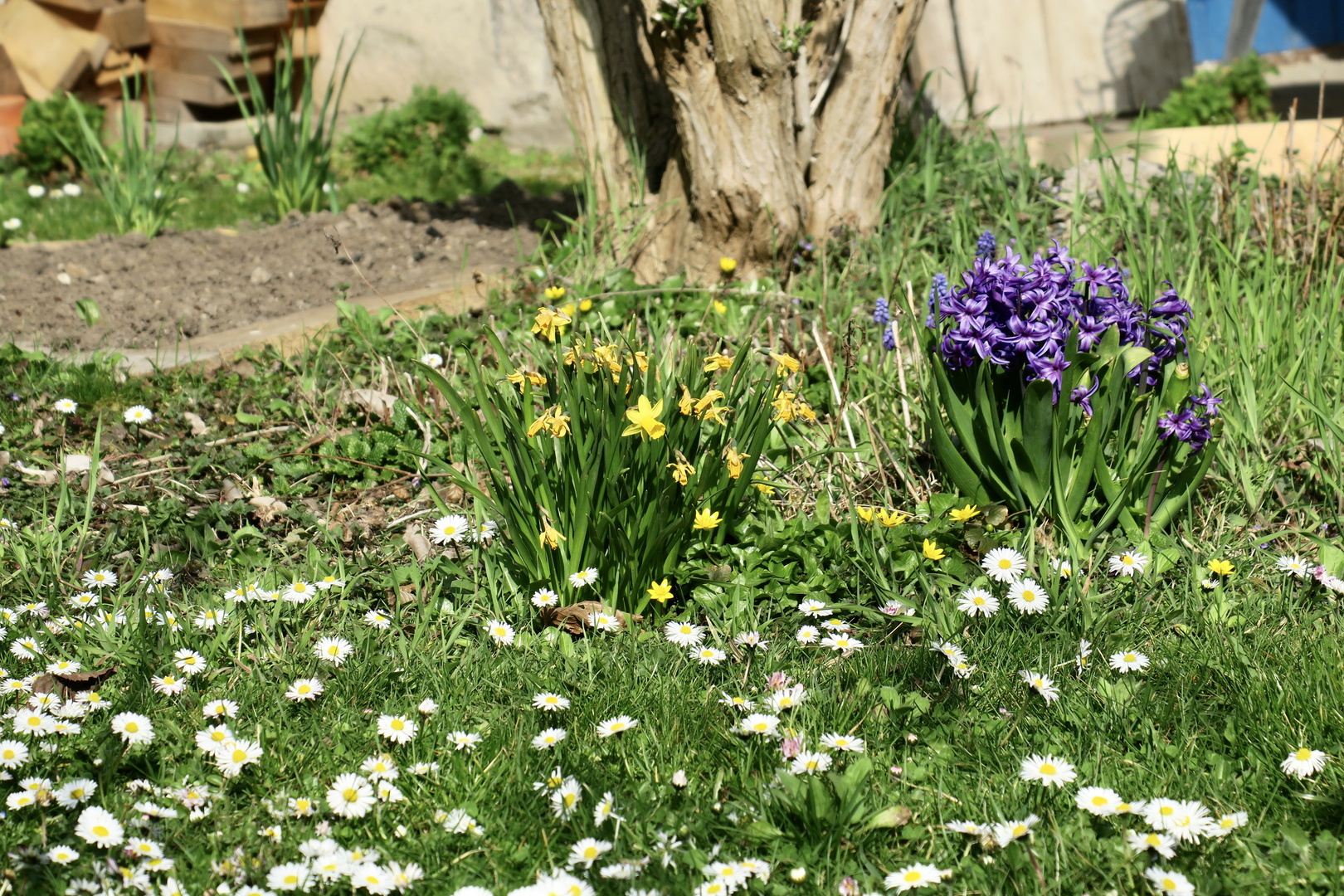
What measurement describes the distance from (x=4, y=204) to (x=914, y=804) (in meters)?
6.21

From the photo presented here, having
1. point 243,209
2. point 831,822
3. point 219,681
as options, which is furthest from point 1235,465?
point 243,209

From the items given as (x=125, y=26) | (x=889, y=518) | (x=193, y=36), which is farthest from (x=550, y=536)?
(x=125, y=26)

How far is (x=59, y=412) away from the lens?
328cm

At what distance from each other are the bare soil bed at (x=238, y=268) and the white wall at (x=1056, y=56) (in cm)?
308

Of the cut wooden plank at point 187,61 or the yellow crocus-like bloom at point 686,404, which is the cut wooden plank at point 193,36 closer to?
the cut wooden plank at point 187,61

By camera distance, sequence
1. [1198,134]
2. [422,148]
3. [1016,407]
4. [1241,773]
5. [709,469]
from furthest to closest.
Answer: [422,148], [1198,134], [1016,407], [709,469], [1241,773]

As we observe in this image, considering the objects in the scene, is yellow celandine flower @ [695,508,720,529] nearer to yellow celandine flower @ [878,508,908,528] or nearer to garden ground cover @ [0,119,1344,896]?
garden ground cover @ [0,119,1344,896]

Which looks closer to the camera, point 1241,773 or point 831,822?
point 831,822

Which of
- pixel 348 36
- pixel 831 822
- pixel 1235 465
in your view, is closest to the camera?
pixel 831 822

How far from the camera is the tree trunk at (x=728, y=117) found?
3.66 meters

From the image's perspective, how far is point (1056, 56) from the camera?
7168 mm

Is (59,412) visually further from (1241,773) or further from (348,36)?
(348,36)

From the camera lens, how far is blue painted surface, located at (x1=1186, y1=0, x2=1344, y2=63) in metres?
9.82

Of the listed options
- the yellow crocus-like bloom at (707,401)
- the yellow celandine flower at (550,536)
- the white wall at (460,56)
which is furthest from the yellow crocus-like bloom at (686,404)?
the white wall at (460,56)
